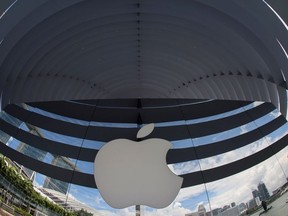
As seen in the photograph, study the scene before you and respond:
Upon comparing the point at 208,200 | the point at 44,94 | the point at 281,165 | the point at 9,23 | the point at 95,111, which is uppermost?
the point at 44,94

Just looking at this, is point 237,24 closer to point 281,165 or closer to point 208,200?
point 281,165

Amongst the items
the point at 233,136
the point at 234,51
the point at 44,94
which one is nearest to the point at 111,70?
the point at 44,94

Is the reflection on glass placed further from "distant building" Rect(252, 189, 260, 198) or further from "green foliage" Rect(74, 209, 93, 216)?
"green foliage" Rect(74, 209, 93, 216)

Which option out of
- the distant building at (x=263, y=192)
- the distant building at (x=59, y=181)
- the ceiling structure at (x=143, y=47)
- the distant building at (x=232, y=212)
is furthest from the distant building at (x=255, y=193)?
the distant building at (x=59, y=181)

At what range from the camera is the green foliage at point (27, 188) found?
507 inches

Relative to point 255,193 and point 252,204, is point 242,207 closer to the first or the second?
point 252,204

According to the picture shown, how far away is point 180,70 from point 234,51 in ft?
24.0

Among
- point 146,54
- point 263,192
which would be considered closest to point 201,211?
point 263,192

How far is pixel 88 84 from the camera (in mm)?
26750

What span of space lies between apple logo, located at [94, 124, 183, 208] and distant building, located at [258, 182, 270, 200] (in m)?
3.64

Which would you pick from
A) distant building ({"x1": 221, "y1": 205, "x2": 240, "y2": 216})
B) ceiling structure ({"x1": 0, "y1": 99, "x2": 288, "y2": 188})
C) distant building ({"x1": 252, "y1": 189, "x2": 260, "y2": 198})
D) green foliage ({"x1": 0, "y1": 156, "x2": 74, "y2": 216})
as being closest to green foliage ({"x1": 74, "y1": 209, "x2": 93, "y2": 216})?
green foliage ({"x1": 0, "y1": 156, "x2": 74, "y2": 216})

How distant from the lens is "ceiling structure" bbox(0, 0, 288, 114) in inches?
581

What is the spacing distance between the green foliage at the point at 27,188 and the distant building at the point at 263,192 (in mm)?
8375

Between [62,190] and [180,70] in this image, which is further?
[180,70]
